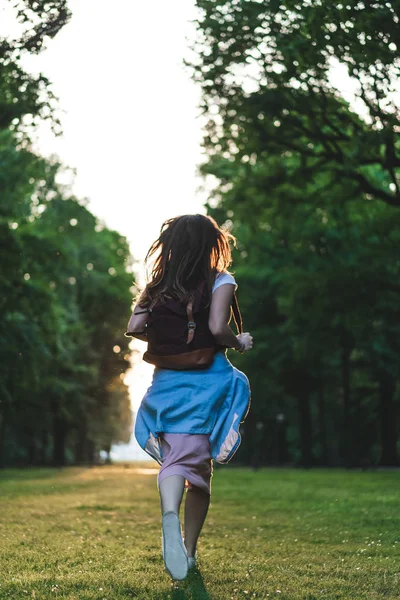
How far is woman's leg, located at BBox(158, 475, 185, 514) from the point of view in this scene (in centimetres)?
493

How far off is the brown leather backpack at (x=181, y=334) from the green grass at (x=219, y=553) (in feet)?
4.13

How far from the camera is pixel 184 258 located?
5395 mm

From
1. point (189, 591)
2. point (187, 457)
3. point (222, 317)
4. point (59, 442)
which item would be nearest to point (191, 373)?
point (222, 317)

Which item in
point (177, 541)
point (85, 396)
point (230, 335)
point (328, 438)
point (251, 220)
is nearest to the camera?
point (177, 541)

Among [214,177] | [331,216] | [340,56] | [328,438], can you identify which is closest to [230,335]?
[340,56]

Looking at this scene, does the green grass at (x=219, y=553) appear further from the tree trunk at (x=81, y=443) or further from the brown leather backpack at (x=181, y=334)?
the tree trunk at (x=81, y=443)

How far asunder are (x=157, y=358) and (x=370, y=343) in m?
29.7

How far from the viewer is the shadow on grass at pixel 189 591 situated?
4.64 m

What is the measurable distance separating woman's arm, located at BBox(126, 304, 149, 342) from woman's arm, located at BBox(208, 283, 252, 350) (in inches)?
16.3

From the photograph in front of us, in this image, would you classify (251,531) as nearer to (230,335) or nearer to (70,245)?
(230,335)

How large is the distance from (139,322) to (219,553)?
2334mm

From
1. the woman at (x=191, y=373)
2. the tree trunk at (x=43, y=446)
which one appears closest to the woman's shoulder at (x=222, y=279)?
the woman at (x=191, y=373)

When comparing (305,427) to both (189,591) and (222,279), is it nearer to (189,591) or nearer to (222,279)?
(222,279)

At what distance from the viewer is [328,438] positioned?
184ft
